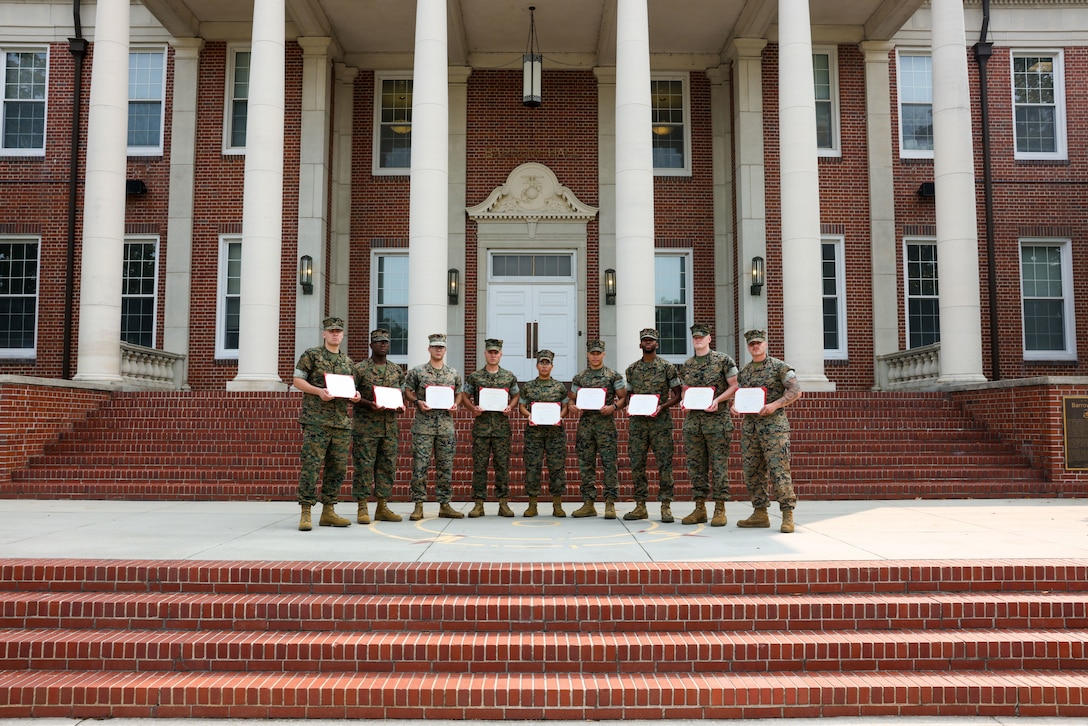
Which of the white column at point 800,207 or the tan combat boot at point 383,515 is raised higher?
the white column at point 800,207

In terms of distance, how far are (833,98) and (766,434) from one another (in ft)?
44.2

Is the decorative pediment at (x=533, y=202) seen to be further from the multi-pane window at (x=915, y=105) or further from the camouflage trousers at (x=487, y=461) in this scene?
the camouflage trousers at (x=487, y=461)

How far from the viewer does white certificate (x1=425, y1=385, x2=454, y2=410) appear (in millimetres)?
8875

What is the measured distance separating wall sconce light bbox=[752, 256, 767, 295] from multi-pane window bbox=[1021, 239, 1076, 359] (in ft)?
20.4

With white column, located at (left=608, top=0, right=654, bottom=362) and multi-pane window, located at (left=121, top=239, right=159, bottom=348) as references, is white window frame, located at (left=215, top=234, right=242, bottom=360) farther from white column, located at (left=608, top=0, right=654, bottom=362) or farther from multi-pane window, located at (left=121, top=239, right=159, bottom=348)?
white column, located at (left=608, top=0, right=654, bottom=362)

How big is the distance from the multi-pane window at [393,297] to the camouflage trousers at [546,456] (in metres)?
10.1

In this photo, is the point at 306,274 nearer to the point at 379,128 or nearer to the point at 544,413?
the point at 379,128

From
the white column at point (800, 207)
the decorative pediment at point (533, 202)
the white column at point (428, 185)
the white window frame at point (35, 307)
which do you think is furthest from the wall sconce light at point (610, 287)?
the white window frame at point (35, 307)

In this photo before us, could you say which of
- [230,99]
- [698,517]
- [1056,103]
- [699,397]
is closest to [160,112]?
[230,99]

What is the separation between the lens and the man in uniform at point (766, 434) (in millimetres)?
8102

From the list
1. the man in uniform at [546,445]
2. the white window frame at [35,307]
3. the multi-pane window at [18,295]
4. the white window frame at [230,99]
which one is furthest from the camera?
the white window frame at [230,99]

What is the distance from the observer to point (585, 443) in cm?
927

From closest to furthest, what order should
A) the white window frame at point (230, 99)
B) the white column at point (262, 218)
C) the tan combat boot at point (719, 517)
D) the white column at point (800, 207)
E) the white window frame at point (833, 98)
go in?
the tan combat boot at point (719, 517) → the white column at point (800, 207) → the white column at point (262, 218) → the white window frame at point (230, 99) → the white window frame at point (833, 98)

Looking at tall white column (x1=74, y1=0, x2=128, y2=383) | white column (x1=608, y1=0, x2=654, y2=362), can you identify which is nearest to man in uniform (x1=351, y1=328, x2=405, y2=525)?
white column (x1=608, y1=0, x2=654, y2=362)
